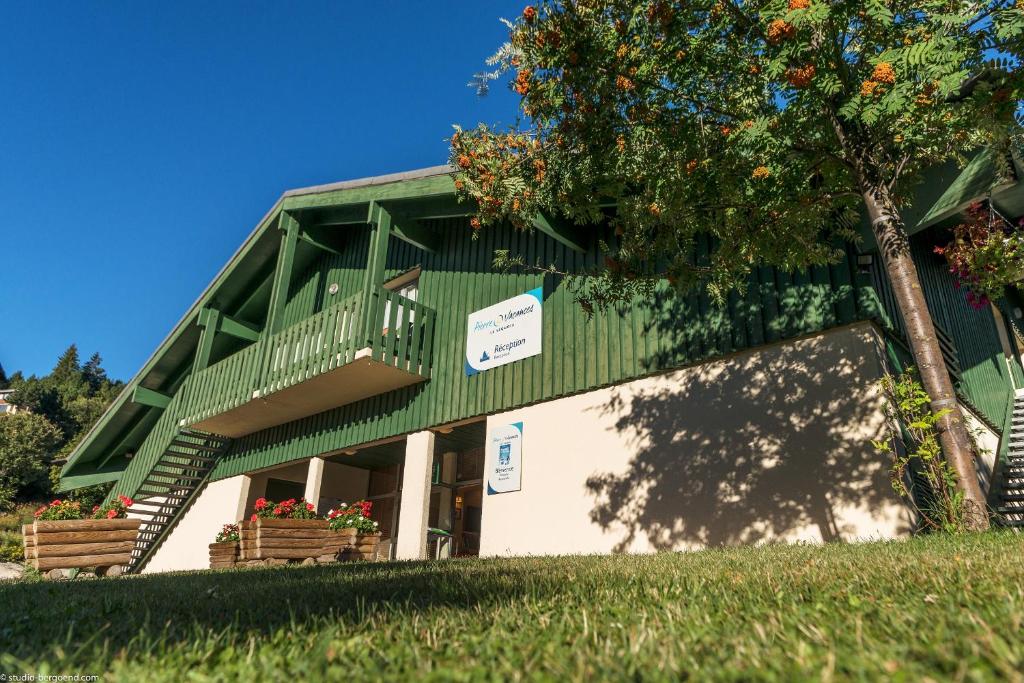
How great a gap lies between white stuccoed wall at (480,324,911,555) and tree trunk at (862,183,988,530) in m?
1.44

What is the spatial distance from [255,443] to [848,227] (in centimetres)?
1465

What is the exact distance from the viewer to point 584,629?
2.00m

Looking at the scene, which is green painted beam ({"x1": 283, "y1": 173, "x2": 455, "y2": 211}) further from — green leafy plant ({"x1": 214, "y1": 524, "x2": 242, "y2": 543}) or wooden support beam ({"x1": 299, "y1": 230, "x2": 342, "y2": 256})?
green leafy plant ({"x1": 214, "y1": 524, "x2": 242, "y2": 543})

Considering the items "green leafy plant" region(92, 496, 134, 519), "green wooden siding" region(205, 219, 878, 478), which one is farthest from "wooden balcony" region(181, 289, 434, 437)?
"green leafy plant" region(92, 496, 134, 519)

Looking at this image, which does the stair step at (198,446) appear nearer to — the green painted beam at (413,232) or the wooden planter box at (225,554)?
the wooden planter box at (225,554)

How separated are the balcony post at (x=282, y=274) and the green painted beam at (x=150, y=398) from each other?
23.7ft

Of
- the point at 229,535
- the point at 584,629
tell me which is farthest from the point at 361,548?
the point at 584,629

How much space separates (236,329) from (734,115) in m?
15.9

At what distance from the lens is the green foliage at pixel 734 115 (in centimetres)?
467

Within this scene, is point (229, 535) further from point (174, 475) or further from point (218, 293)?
point (218, 293)

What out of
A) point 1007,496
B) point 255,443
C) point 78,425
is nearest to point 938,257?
point 1007,496

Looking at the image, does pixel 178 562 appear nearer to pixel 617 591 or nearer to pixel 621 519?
pixel 621 519

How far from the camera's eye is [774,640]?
1708 millimetres

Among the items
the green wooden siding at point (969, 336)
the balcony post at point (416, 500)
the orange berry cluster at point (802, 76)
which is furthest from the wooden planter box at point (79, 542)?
the green wooden siding at point (969, 336)
